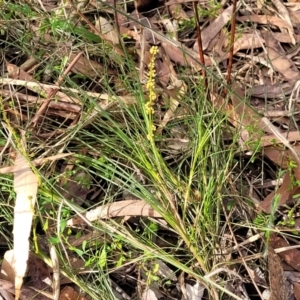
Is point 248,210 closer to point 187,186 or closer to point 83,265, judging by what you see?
point 187,186

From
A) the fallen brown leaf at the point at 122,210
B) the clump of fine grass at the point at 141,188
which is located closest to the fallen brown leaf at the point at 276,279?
the clump of fine grass at the point at 141,188

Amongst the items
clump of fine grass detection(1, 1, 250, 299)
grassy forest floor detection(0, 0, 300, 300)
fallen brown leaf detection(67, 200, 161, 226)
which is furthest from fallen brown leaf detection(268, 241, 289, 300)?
fallen brown leaf detection(67, 200, 161, 226)

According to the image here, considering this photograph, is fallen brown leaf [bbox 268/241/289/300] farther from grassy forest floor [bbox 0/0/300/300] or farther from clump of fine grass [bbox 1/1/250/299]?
clump of fine grass [bbox 1/1/250/299]

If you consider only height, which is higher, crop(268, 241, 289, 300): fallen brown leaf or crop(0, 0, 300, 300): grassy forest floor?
crop(0, 0, 300, 300): grassy forest floor

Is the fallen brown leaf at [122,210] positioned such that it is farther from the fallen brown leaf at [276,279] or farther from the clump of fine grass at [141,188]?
the fallen brown leaf at [276,279]

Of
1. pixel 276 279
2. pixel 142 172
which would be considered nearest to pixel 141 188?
pixel 142 172

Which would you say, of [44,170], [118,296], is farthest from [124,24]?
[118,296]

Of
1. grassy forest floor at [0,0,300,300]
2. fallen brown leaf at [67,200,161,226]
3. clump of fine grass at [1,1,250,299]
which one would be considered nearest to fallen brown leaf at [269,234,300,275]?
grassy forest floor at [0,0,300,300]

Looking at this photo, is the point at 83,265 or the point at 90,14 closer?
the point at 83,265
